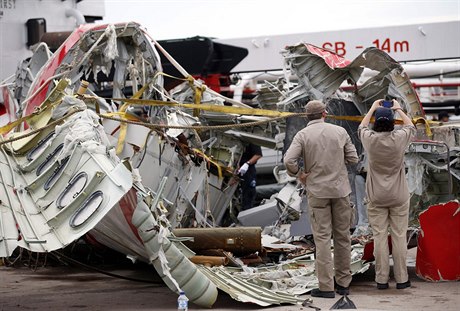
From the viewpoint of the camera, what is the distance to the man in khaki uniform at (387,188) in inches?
399

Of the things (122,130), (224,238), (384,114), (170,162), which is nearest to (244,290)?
(224,238)

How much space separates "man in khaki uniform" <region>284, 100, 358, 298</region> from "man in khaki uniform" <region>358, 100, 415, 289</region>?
531 millimetres

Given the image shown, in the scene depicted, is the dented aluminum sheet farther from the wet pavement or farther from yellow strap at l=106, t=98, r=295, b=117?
yellow strap at l=106, t=98, r=295, b=117

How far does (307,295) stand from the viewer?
32.4ft

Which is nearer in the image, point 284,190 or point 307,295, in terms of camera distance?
point 307,295

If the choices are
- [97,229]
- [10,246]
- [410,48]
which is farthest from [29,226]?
[410,48]

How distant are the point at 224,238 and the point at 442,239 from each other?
2.09m

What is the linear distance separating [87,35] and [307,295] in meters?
3.80

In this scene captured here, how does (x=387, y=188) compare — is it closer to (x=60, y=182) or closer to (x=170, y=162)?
(x=170, y=162)

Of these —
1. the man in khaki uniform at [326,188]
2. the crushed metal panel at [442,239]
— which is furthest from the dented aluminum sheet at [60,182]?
the crushed metal panel at [442,239]

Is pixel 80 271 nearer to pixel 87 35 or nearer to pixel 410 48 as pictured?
pixel 87 35

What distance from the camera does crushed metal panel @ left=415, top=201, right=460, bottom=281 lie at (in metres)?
10.6

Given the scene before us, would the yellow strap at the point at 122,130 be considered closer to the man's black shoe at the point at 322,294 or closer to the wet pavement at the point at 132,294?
the wet pavement at the point at 132,294

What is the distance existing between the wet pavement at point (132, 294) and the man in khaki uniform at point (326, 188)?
0.90 feet
